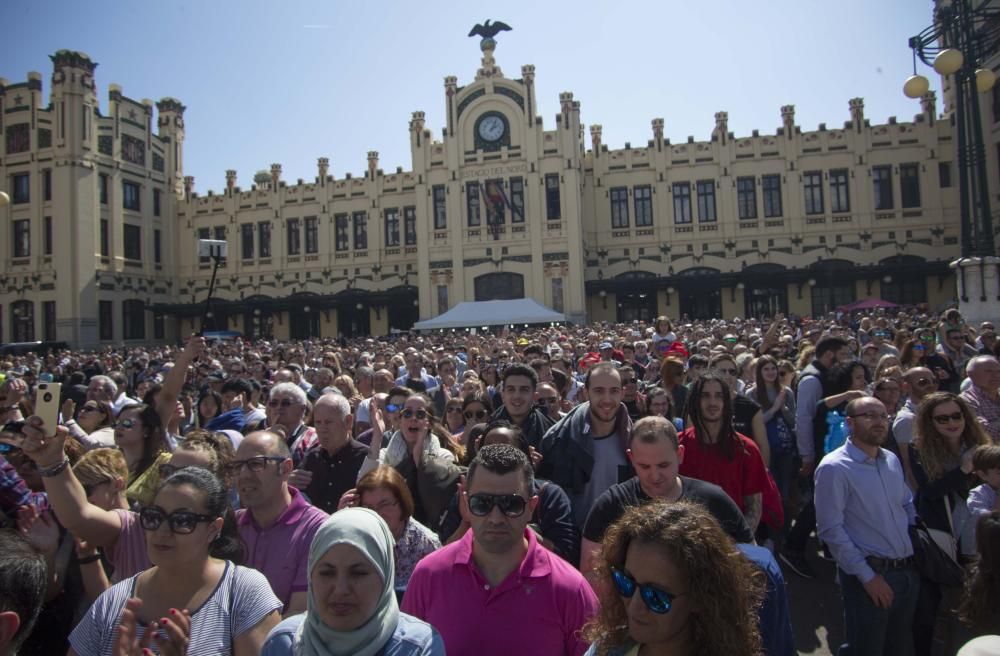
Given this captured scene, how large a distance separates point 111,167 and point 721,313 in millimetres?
33740

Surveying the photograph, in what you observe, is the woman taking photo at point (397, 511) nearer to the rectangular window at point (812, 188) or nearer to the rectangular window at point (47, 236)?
the rectangular window at point (812, 188)

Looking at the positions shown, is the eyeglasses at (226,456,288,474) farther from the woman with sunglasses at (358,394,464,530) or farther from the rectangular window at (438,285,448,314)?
the rectangular window at (438,285,448,314)

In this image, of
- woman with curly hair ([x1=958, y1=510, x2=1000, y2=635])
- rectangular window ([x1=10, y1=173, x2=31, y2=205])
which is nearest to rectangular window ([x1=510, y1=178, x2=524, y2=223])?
rectangular window ([x1=10, y1=173, x2=31, y2=205])

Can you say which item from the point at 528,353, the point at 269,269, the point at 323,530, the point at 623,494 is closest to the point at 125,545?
the point at 323,530

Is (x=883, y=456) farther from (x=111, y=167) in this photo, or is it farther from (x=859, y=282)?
(x=111, y=167)

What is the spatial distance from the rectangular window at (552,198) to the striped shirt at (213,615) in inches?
1248

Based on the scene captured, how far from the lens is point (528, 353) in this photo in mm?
9203

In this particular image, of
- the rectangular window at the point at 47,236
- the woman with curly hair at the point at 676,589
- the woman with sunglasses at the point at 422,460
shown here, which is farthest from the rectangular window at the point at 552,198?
the woman with curly hair at the point at 676,589

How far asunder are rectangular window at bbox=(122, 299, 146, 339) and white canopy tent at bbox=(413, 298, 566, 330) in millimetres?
18215


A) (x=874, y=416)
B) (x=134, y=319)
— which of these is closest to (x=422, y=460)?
(x=874, y=416)

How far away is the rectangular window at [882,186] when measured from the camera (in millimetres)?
33062

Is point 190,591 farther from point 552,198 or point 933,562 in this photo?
point 552,198

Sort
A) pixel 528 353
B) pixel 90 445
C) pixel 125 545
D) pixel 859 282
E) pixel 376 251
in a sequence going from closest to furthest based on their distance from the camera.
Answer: pixel 125 545, pixel 90 445, pixel 528 353, pixel 859 282, pixel 376 251

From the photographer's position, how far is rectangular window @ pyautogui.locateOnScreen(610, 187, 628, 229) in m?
35.4
